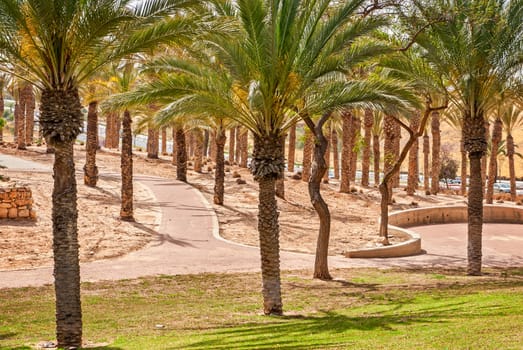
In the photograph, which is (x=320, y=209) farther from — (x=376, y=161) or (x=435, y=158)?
(x=376, y=161)

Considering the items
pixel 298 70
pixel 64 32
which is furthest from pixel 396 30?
pixel 64 32

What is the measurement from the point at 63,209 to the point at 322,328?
4.53 metres

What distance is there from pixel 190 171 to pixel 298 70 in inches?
1079

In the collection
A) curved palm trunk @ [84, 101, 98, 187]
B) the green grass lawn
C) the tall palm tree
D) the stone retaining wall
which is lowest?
the green grass lawn

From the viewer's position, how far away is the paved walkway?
17.5m

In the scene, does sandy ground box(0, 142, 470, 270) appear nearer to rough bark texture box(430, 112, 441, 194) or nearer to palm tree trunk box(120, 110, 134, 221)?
palm tree trunk box(120, 110, 134, 221)

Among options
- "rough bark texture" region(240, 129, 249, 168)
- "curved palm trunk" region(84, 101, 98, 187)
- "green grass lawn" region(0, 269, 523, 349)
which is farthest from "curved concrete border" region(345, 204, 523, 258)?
"rough bark texture" region(240, 129, 249, 168)

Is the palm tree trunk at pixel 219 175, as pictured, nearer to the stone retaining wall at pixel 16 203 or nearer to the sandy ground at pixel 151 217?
the sandy ground at pixel 151 217

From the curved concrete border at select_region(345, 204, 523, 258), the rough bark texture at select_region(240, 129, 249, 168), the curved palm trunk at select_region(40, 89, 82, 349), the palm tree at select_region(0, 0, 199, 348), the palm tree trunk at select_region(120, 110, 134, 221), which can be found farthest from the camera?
the rough bark texture at select_region(240, 129, 249, 168)

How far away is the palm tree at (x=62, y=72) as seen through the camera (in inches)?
413

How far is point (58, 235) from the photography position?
1071 cm

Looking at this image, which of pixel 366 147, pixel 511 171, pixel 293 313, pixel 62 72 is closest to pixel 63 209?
pixel 62 72

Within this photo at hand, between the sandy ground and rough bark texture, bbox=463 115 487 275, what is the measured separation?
216 inches

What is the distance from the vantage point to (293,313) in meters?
13.5
